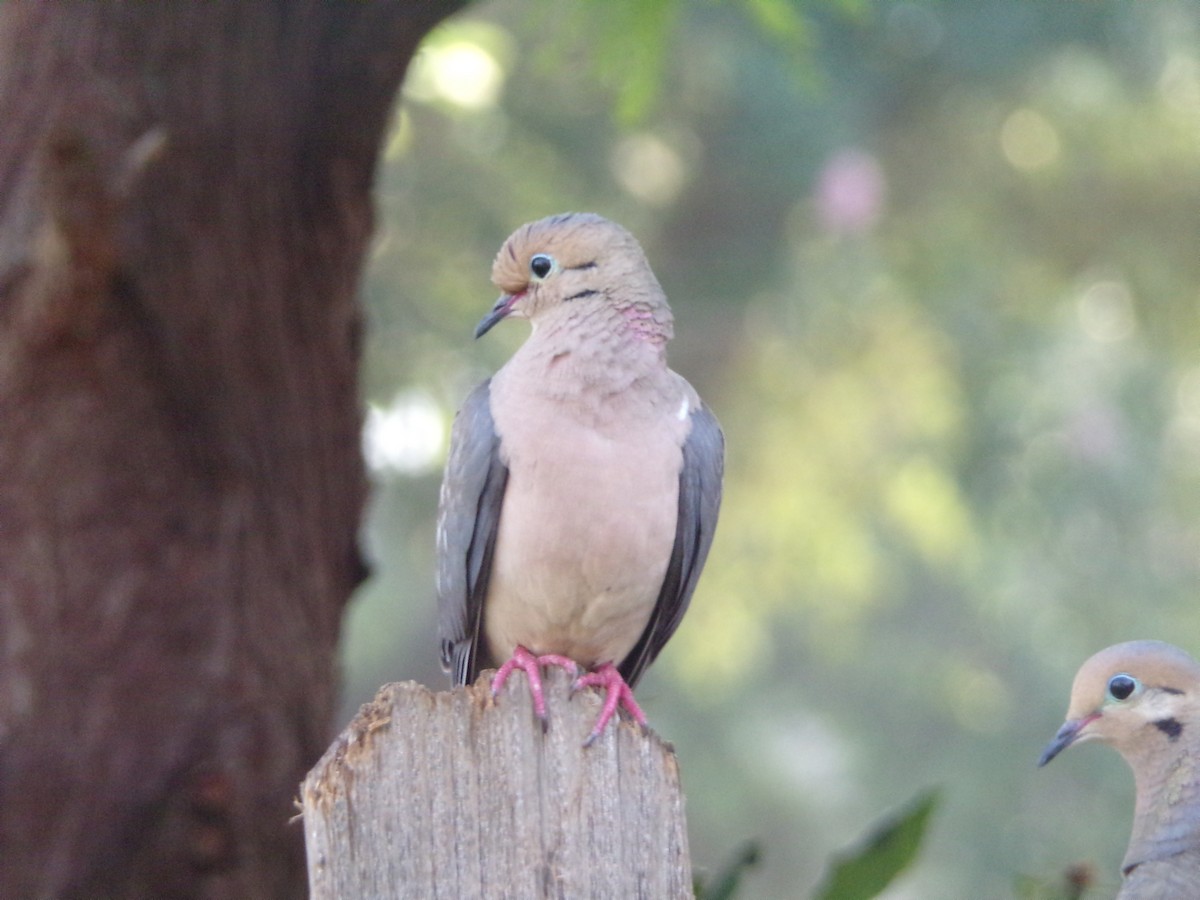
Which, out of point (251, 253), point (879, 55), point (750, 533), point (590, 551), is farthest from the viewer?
point (750, 533)

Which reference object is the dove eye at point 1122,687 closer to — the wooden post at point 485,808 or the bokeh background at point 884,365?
the wooden post at point 485,808

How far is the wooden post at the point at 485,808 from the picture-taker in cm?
194

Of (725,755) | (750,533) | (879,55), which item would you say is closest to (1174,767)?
(879,55)

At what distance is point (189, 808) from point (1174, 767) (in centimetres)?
193

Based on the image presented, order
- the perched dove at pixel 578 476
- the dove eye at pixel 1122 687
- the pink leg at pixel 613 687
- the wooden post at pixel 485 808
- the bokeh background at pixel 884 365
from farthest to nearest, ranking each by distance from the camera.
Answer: the bokeh background at pixel 884 365 → the dove eye at pixel 1122 687 → the perched dove at pixel 578 476 → the pink leg at pixel 613 687 → the wooden post at pixel 485 808

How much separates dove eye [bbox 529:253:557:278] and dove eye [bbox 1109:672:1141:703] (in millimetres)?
1333

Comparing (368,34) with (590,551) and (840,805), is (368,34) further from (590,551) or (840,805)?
(840,805)

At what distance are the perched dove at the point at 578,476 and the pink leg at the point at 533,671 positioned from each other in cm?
15

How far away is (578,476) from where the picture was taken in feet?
8.90

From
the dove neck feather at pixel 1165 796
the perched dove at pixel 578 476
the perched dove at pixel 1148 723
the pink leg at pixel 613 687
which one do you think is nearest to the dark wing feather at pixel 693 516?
the perched dove at pixel 578 476

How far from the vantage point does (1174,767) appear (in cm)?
294

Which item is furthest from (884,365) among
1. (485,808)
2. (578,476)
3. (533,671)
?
(485,808)

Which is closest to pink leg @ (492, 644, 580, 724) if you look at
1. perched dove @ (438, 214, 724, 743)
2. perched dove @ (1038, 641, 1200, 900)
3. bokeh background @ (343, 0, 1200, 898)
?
perched dove @ (438, 214, 724, 743)

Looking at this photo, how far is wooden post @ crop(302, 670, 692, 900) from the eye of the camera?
1.94 m
